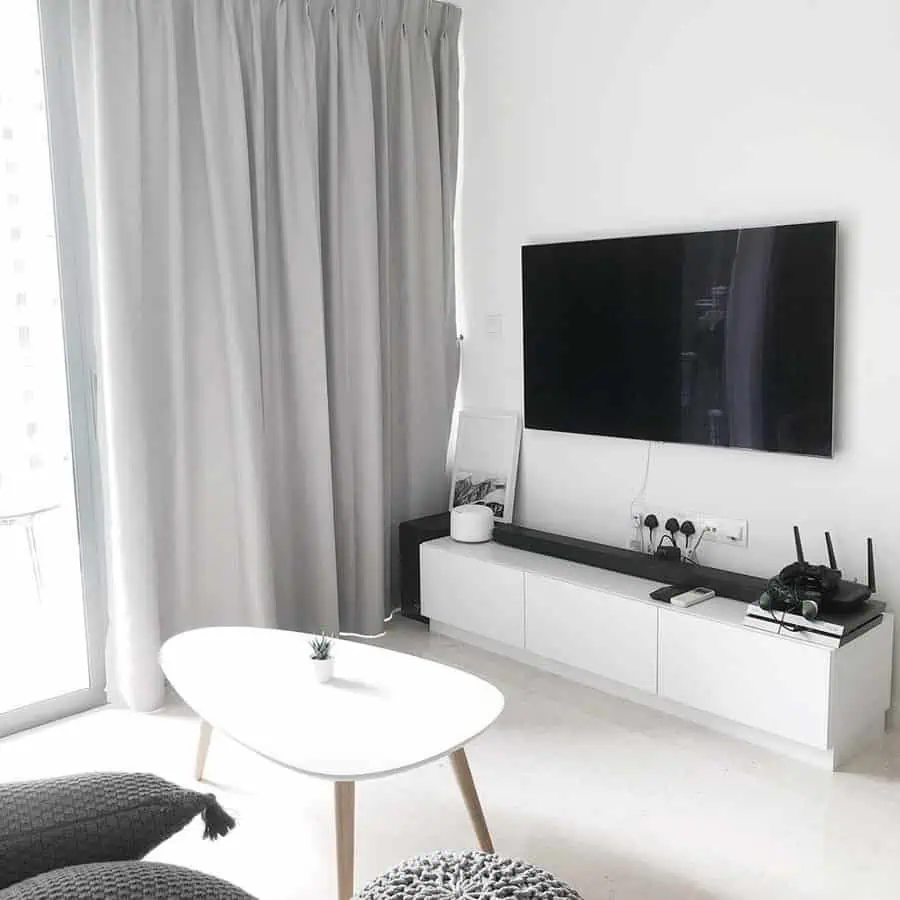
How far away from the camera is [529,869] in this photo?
1.68 meters

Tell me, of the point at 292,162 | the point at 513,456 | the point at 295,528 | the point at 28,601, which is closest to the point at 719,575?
the point at 513,456

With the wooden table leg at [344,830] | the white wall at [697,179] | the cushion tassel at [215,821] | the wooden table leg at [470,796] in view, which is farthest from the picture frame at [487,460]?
the cushion tassel at [215,821]

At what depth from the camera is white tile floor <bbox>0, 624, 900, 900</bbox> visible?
2.34m

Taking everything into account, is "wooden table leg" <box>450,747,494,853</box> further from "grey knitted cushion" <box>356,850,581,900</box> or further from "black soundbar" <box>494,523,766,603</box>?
"black soundbar" <box>494,523,766,603</box>

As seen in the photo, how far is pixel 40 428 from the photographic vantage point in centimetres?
325

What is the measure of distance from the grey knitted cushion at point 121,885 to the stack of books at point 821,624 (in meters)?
Result: 2.07

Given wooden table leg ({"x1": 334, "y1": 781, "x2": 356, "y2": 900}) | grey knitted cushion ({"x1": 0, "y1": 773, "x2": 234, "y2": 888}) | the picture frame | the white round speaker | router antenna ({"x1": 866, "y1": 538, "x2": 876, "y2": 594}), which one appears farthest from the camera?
the picture frame

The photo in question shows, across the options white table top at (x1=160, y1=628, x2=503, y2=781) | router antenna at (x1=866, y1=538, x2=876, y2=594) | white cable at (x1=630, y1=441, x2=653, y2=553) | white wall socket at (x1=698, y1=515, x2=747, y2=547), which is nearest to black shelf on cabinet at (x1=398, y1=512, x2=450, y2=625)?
white cable at (x1=630, y1=441, x2=653, y2=553)

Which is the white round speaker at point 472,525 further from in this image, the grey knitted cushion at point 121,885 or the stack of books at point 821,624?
the grey knitted cushion at point 121,885

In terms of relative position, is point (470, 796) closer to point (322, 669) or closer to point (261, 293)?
point (322, 669)

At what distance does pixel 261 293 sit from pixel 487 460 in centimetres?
123

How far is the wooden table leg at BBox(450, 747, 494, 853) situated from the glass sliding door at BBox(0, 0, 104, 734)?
5.52ft

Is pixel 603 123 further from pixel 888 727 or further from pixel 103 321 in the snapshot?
pixel 888 727

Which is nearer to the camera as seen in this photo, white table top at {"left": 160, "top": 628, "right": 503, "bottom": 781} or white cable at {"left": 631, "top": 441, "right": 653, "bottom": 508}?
white table top at {"left": 160, "top": 628, "right": 503, "bottom": 781}
